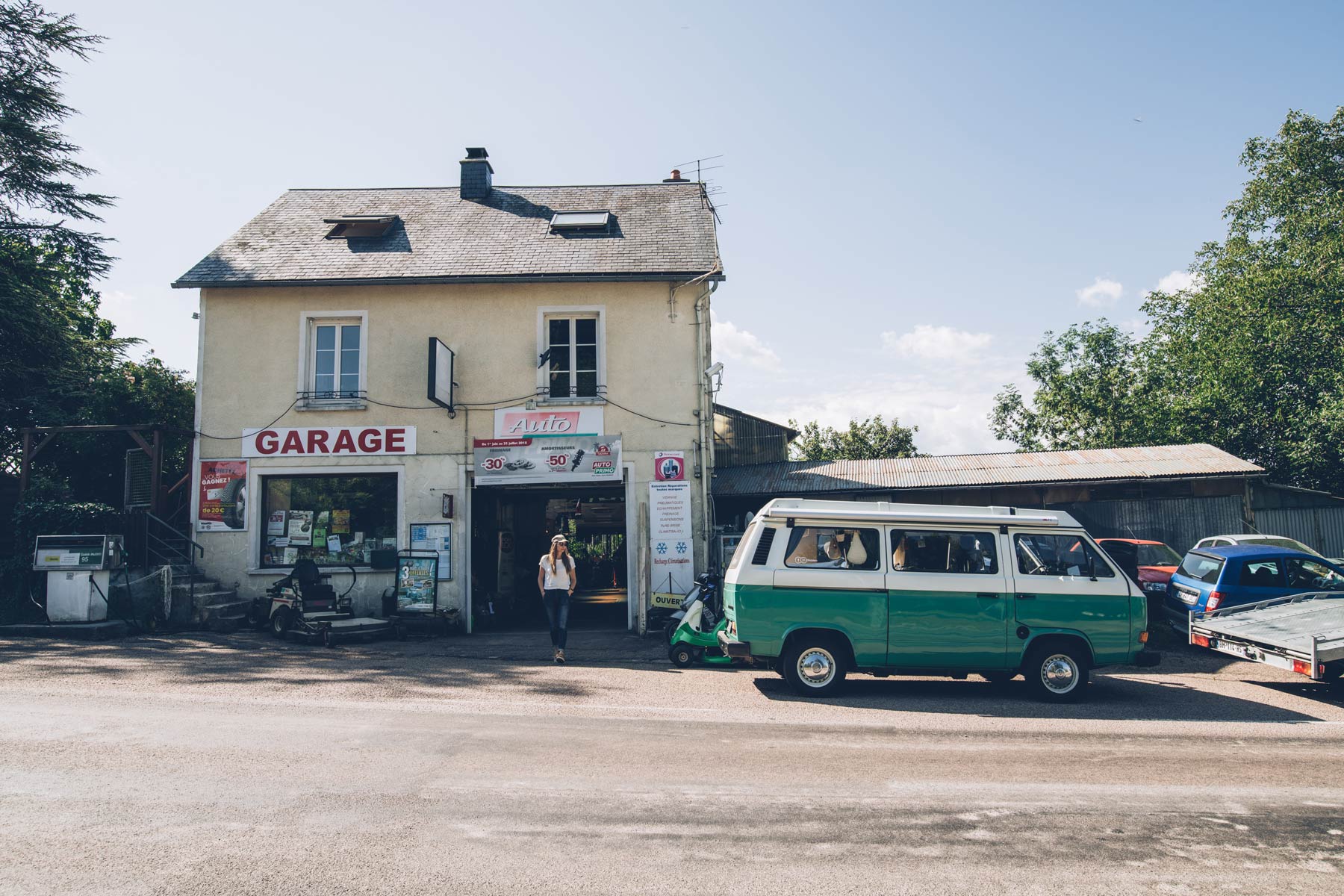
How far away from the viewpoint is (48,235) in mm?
20094

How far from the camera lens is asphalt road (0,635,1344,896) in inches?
165

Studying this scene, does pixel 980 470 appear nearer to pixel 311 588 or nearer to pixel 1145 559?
pixel 1145 559

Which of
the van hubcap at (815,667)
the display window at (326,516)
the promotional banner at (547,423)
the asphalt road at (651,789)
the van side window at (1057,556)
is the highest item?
the promotional banner at (547,423)

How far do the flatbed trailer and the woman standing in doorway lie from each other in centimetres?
836

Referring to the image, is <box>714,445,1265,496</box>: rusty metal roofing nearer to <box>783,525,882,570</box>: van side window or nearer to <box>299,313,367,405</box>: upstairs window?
<box>299,313,367,405</box>: upstairs window

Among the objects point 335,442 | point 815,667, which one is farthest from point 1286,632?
point 335,442

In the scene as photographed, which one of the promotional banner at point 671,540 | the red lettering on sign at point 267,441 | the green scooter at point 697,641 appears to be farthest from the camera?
the red lettering on sign at point 267,441

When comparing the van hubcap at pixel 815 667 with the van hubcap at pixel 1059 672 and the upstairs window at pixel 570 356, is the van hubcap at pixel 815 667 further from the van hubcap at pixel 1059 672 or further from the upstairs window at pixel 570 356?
the upstairs window at pixel 570 356

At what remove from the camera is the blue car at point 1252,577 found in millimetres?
11844

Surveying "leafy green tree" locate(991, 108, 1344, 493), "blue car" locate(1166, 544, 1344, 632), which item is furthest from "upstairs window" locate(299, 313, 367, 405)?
"leafy green tree" locate(991, 108, 1344, 493)

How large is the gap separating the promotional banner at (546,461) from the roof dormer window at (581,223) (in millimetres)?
4851

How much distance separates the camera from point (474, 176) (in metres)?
18.9

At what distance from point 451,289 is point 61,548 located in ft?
25.6

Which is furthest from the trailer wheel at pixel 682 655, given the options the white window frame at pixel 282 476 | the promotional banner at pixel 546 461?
the white window frame at pixel 282 476
